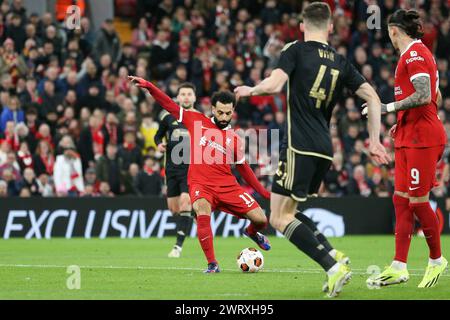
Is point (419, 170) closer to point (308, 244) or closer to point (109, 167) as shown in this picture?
point (308, 244)

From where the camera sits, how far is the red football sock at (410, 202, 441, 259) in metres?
9.85

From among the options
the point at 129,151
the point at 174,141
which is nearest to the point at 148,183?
the point at 129,151

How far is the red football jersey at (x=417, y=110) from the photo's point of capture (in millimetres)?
9789

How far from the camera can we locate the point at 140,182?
2112cm

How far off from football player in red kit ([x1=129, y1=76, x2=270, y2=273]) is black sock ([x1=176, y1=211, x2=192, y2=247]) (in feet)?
8.50

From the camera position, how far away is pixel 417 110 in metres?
9.90

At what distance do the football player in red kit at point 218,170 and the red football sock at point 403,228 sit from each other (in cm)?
224

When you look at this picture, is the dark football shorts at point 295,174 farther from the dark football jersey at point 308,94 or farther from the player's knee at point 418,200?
the player's knee at point 418,200

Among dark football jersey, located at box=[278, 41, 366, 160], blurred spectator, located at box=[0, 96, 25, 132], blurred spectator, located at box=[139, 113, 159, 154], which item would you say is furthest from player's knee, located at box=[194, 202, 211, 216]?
blurred spectator, located at box=[139, 113, 159, 154]

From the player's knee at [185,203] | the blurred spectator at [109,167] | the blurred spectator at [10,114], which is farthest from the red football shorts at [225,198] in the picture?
the blurred spectator at [10,114]

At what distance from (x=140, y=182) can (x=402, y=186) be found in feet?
38.3

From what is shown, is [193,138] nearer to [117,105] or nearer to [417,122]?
[417,122]

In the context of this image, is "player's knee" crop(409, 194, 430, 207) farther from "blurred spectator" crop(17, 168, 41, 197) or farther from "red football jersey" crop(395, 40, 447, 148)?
"blurred spectator" crop(17, 168, 41, 197)
